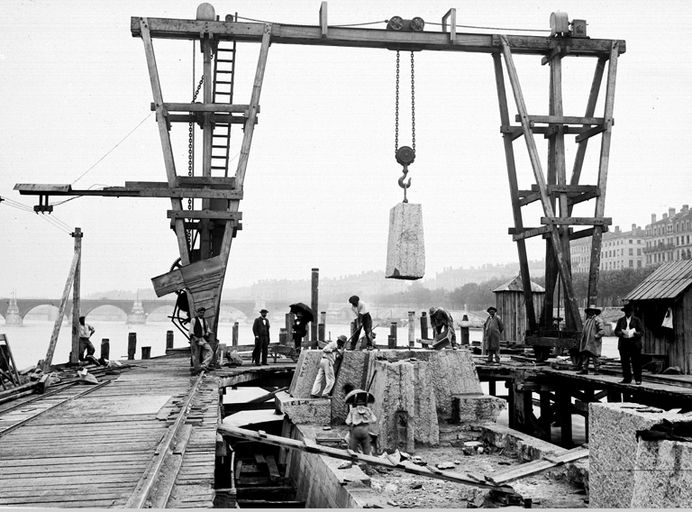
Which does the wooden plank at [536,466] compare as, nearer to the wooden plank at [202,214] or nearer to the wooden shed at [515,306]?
the wooden plank at [202,214]

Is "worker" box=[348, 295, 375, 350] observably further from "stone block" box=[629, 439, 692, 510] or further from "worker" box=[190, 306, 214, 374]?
"stone block" box=[629, 439, 692, 510]

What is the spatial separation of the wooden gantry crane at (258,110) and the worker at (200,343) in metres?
0.38

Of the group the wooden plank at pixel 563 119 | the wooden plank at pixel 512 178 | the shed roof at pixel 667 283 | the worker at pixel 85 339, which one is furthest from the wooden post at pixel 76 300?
the shed roof at pixel 667 283

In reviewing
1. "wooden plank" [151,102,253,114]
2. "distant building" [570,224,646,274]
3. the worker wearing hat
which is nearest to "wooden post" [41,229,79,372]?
"wooden plank" [151,102,253,114]

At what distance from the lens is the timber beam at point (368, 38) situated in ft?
47.2

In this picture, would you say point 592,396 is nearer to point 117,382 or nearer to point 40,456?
point 117,382

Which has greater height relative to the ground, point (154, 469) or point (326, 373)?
point (326, 373)

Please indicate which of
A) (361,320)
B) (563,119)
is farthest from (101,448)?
(563,119)

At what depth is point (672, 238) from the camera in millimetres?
62219

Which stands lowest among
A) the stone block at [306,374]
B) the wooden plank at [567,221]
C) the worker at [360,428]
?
the worker at [360,428]

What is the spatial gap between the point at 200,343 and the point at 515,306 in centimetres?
1411

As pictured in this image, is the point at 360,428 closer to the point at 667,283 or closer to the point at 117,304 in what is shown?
the point at 667,283

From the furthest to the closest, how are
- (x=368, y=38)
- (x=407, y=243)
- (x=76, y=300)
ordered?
(x=76, y=300) < (x=368, y=38) < (x=407, y=243)

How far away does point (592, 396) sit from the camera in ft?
46.1
